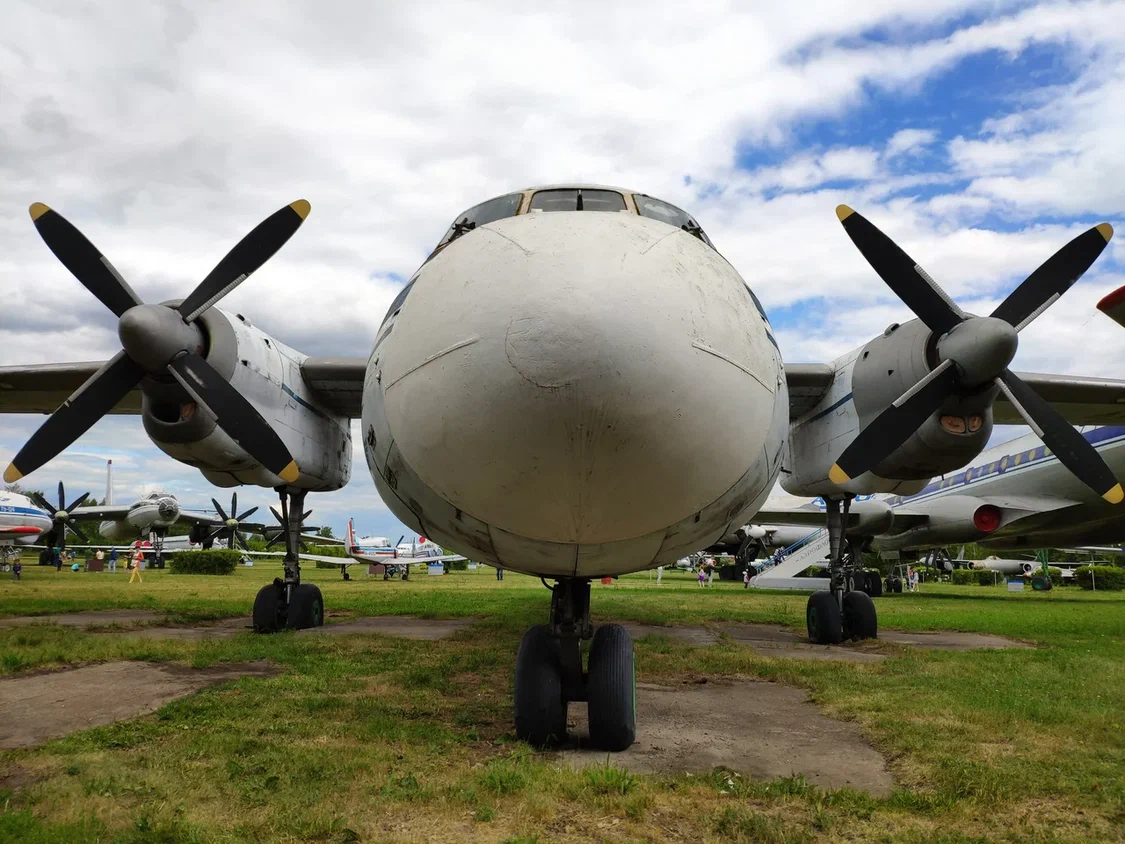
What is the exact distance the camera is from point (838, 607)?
10.6 m

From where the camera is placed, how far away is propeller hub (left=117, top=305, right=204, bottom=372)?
20.6 ft

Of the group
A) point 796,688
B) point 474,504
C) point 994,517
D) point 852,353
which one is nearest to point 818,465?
point 852,353

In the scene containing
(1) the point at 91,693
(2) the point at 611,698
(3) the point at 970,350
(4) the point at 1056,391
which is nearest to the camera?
(2) the point at 611,698

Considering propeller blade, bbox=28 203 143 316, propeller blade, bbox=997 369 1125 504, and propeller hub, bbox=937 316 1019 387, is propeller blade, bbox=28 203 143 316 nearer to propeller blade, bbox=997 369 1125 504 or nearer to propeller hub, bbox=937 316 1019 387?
propeller hub, bbox=937 316 1019 387

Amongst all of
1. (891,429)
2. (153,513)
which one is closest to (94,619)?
(891,429)

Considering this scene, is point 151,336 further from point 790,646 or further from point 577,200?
point 790,646

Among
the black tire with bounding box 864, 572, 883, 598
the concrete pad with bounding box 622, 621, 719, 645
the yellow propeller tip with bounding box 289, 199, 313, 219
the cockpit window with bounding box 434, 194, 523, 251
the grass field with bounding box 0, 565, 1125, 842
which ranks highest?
the yellow propeller tip with bounding box 289, 199, 313, 219

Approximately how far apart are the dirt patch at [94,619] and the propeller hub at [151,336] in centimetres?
686

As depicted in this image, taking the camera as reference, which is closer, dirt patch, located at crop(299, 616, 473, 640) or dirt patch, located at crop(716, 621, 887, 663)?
dirt patch, located at crop(716, 621, 887, 663)

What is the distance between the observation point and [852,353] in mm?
8828

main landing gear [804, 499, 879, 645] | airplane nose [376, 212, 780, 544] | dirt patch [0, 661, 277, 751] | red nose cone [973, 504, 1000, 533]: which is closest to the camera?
airplane nose [376, 212, 780, 544]

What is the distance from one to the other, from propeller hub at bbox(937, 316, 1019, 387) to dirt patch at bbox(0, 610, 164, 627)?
39.1ft

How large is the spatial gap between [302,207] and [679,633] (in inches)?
347

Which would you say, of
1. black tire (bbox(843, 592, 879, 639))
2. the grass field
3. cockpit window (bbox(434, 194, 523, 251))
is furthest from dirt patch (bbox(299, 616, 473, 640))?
cockpit window (bbox(434, 194, 523, 251))
